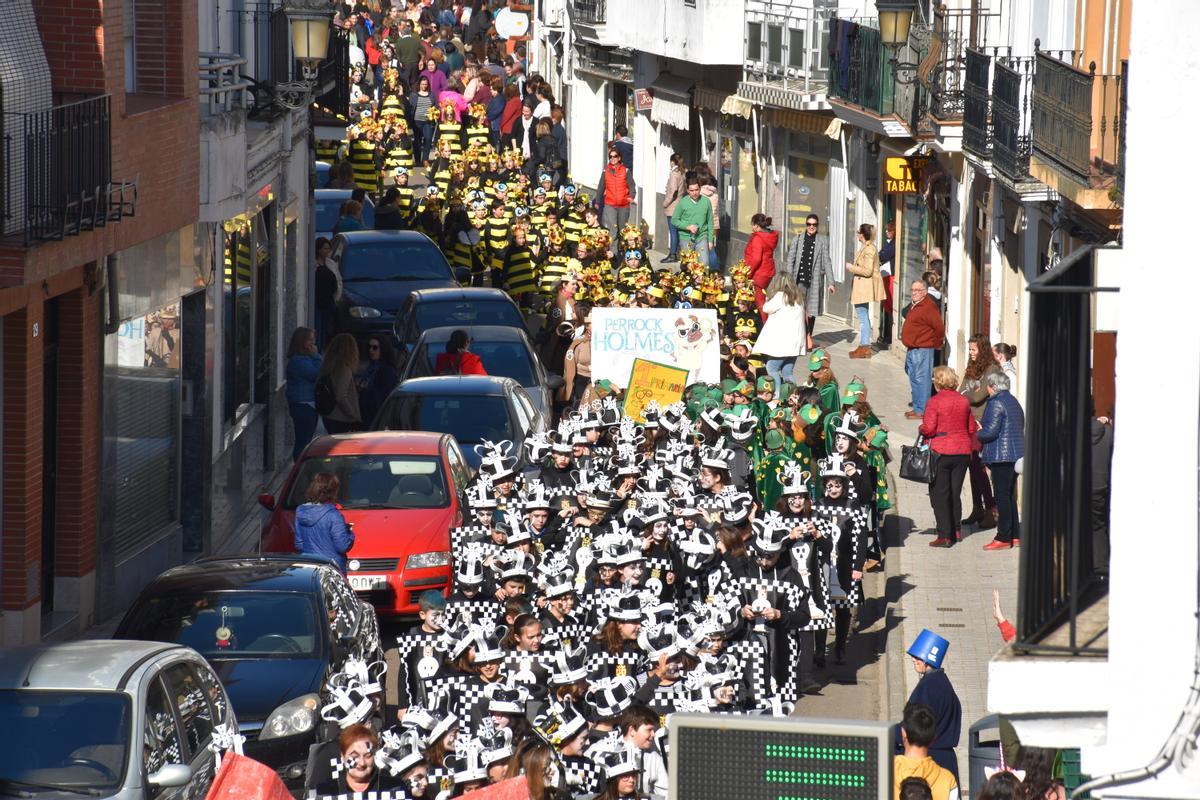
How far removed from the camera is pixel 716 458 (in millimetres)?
17406

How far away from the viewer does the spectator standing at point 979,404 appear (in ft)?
71.0

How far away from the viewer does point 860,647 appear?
17922 millimetres

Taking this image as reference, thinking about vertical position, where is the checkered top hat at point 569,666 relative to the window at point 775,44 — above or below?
below

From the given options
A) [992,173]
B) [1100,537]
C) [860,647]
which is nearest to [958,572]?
[860,647]

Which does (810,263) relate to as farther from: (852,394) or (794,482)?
(794,482)

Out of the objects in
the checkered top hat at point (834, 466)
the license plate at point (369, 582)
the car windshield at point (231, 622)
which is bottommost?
the license plate at point (369, 582)

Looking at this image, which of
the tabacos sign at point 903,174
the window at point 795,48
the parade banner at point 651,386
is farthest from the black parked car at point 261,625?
the window at point 795,48

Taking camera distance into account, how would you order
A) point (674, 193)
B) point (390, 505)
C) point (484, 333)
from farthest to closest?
point (674, 193) < point (484, 333) < point (390, 505)

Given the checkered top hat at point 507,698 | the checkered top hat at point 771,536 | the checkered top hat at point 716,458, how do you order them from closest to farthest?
the checkered top hat at point 507,698 → the checkered top hat at point 771,536 → the checkered top hat at point 716,458

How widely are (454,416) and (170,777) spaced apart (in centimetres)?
1119

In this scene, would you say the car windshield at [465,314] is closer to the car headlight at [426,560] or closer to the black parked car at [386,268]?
the black parked car at [386,268]

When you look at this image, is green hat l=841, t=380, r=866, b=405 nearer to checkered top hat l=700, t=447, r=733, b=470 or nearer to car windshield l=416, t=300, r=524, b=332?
checkered top hat l=700, t=447, r=733, b=470

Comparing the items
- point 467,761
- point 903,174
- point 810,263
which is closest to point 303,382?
point 810,263

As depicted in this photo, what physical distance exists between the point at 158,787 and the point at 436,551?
24.2ft
